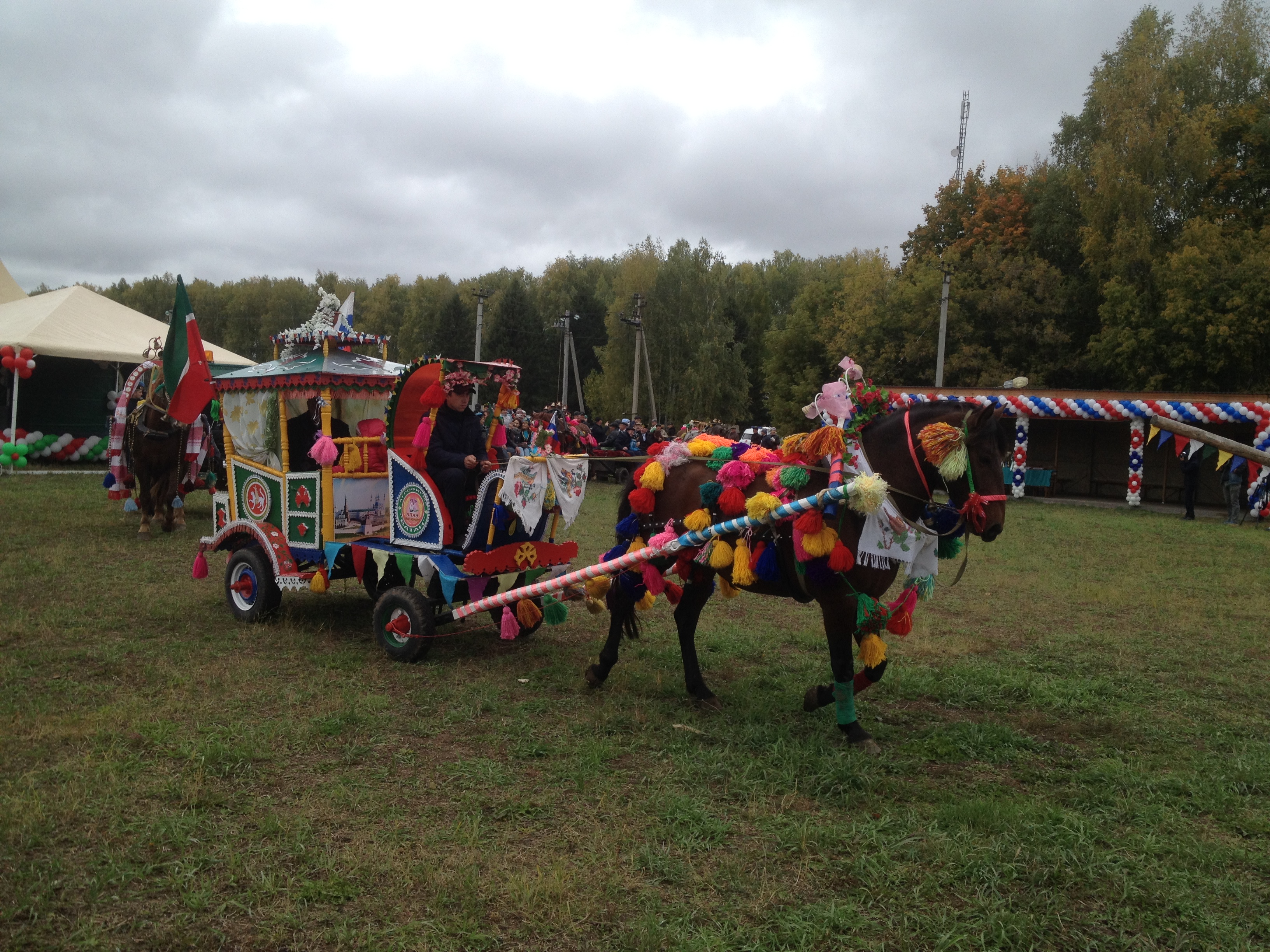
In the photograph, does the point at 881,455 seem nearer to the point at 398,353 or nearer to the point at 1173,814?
the point at 1173,814

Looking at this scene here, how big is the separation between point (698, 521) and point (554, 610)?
5.65 ft

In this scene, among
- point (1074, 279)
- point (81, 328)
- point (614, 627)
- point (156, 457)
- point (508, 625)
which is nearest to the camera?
point (614, 627)

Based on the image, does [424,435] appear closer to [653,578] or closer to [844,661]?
[653,578]

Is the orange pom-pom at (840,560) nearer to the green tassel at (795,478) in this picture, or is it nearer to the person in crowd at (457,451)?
the green tassel at (795,478)

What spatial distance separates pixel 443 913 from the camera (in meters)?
3.16

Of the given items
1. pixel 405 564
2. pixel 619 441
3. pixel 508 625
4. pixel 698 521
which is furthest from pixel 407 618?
pixel 619 441

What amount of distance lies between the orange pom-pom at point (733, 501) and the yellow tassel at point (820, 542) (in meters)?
0.67

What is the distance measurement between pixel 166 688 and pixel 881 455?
4671 millimetres

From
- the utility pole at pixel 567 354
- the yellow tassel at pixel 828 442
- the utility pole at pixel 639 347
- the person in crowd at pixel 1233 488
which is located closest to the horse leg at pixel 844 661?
the yellow tassel at pixel 828 442

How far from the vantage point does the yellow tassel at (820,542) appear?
15.8 feet

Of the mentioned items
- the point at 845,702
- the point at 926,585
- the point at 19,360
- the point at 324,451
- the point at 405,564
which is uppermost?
the point at 19,360

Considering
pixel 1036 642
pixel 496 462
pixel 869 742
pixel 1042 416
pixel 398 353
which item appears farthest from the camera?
pixel 398 353

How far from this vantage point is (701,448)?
6.04 m

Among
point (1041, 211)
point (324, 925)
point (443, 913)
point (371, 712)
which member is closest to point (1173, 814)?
point (443, 913)
